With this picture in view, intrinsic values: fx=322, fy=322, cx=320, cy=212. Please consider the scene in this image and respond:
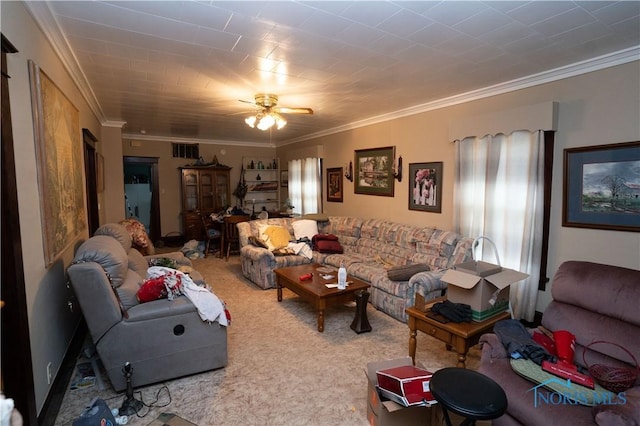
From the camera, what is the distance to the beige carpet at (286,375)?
2.12 m

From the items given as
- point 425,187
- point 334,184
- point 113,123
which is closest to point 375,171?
point 425,187

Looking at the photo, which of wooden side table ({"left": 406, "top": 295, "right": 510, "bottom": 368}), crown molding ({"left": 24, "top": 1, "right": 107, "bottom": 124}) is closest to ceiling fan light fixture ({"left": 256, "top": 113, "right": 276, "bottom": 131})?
crown molding ({"left": 24, "top": 1, "right": 107, "bottom": 124})

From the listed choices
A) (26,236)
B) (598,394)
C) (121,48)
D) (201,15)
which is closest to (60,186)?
(26,236)

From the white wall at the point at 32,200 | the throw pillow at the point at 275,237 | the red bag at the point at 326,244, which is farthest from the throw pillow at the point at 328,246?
the white wall at the point at 32,200

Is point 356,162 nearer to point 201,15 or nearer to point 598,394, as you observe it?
point 201,15

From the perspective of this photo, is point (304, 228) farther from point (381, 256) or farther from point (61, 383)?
point (61, 383)

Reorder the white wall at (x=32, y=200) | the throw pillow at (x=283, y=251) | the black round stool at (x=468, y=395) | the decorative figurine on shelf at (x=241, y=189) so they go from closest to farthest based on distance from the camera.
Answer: the black round stool at (x=468, y=395) < the white wall at (x=32, y=200) < the throw pillow at (x=283, y=251) < the decorative figurine on shelf at (x=241, y=189)

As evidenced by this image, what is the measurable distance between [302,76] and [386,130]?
2.19m

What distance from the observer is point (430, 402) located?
171cm

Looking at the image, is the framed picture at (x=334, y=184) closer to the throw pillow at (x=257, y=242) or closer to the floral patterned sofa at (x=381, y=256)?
the floral patterned sofa at (x=381, y=256)

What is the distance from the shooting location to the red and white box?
1.73 m

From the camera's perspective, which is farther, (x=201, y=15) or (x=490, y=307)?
(x=490, y=307)

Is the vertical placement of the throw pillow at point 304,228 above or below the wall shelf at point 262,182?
below

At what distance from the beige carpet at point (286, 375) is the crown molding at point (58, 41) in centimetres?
254
